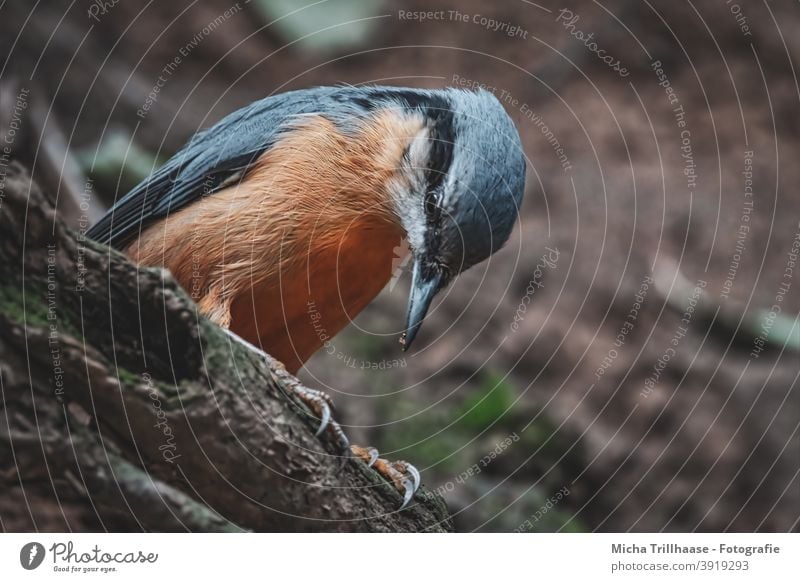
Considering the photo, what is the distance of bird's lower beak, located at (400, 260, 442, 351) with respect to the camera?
2625 millimetres

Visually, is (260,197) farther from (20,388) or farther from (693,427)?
(693,427)

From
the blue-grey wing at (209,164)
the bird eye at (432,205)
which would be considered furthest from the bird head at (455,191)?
the blue-grey wing at (209,164)

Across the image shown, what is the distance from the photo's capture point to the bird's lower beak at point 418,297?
2625 mm

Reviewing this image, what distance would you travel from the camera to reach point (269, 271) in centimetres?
279

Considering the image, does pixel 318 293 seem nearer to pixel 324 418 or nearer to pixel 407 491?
pixel 324 418

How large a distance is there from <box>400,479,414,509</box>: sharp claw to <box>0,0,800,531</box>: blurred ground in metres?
1.58

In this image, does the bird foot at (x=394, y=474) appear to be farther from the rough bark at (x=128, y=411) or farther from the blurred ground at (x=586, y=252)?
the blurred ground at (x=586, y=252)

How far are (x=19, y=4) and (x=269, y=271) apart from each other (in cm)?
143

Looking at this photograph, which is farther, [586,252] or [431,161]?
[586,252]

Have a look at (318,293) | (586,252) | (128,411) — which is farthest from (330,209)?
(586,252)

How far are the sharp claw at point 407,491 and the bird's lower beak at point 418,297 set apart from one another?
491 millimetres

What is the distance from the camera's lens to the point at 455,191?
2625 mm
